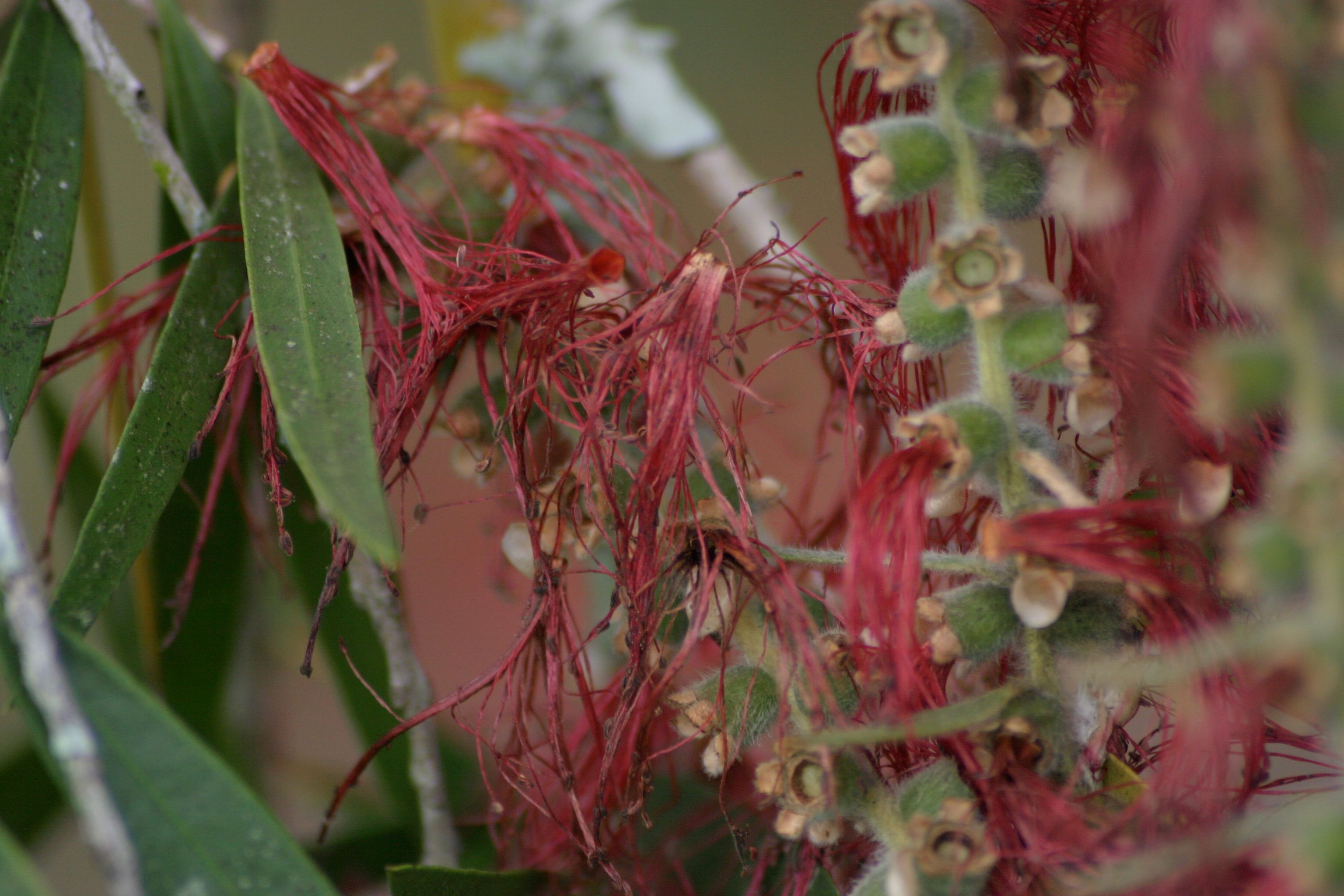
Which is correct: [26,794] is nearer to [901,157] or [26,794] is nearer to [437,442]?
[437,442]

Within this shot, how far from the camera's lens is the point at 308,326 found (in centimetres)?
38

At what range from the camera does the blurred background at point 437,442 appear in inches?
34.0

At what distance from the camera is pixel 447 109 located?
73 centimetres

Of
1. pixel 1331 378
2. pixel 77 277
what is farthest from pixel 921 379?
pixel 77 277

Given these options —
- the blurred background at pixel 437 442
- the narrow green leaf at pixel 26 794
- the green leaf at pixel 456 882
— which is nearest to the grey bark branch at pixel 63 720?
the green leaf at pixel 456 882

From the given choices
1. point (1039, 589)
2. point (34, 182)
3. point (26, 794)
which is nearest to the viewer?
point (1039, 589)

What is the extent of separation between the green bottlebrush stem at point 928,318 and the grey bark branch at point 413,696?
26 centimetres

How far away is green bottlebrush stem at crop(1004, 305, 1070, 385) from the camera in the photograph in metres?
0.32

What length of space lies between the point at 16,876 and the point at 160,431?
0.19 metres

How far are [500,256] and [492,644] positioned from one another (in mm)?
942

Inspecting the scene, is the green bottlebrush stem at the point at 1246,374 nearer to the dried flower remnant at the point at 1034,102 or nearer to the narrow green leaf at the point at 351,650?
the dried flower remnant at the point at 1034,102

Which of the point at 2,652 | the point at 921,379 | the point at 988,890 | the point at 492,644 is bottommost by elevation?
the point at 492,644

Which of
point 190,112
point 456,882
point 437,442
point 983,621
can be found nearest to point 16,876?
point 456,882

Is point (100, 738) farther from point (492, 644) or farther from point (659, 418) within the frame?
point (492, 644)
